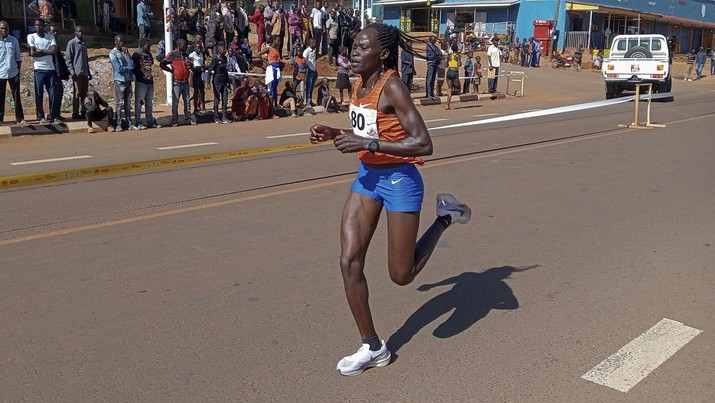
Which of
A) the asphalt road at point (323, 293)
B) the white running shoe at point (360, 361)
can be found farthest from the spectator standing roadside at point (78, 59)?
the white running shoe at point (360, 361)

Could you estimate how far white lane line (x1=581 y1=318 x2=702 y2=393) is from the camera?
3.74 m

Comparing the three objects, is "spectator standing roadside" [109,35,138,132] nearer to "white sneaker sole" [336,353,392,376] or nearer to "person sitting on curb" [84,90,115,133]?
"person sitting on curb" [84,90,115,133]

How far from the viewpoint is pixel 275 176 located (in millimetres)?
9195

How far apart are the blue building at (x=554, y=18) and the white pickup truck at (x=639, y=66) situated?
83.4ft

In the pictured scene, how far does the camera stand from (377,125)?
3729 mm

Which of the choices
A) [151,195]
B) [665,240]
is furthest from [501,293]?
[151,195]

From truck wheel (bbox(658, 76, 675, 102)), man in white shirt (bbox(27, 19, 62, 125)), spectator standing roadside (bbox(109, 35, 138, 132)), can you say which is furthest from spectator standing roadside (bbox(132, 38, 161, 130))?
truck wheel (bbox(658, 76, 675, 102))

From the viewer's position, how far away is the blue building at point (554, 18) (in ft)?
169

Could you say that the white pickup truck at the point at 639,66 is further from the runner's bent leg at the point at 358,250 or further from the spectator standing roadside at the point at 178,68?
the runner's bent leg at the point at 358,250

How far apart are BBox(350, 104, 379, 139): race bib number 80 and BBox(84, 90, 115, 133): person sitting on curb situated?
11.4 m

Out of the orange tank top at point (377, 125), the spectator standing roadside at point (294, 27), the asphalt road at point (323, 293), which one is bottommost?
the asphalt road at point (323, 293)

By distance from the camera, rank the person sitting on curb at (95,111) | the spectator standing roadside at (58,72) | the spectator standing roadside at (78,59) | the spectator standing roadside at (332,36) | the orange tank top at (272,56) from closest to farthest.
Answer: the spectator standing roadside at (58,72), the person sitting on curb at (95,111), the spectator standing roadside at (78,59), the orange tank top at (272,56), the spectator standing roadside at (332,36)

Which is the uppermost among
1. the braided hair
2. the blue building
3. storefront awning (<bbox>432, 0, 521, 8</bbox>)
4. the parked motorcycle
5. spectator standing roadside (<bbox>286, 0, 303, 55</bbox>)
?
storefront awning (<bbox>432, 0, 521, 8</bbox>)

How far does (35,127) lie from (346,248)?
11.8 m
